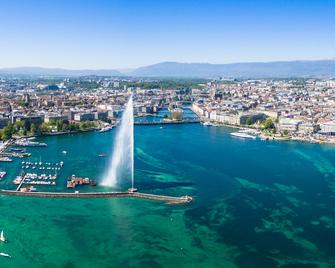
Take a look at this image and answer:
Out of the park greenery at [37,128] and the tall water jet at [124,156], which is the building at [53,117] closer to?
the park greenery at [37,128]

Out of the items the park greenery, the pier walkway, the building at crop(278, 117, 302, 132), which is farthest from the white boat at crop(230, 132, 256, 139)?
the pier walkway

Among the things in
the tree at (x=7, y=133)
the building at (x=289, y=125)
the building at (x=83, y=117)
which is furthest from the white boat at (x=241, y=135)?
the tree at (x=7, y=133)

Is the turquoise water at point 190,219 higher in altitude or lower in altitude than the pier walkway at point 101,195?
lower

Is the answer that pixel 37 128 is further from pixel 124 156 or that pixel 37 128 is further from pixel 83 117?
pixel 124 156

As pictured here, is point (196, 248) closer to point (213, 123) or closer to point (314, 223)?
point (314, 223)

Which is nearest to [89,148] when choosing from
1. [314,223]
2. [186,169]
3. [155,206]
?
[186,169]

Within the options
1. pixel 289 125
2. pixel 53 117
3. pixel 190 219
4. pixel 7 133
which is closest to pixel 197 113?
pixel 289 125

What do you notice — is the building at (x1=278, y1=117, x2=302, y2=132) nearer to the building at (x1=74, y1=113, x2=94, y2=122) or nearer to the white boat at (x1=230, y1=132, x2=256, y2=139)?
the white boat at (x1=230, y1=132, x2=256, y2=139)
